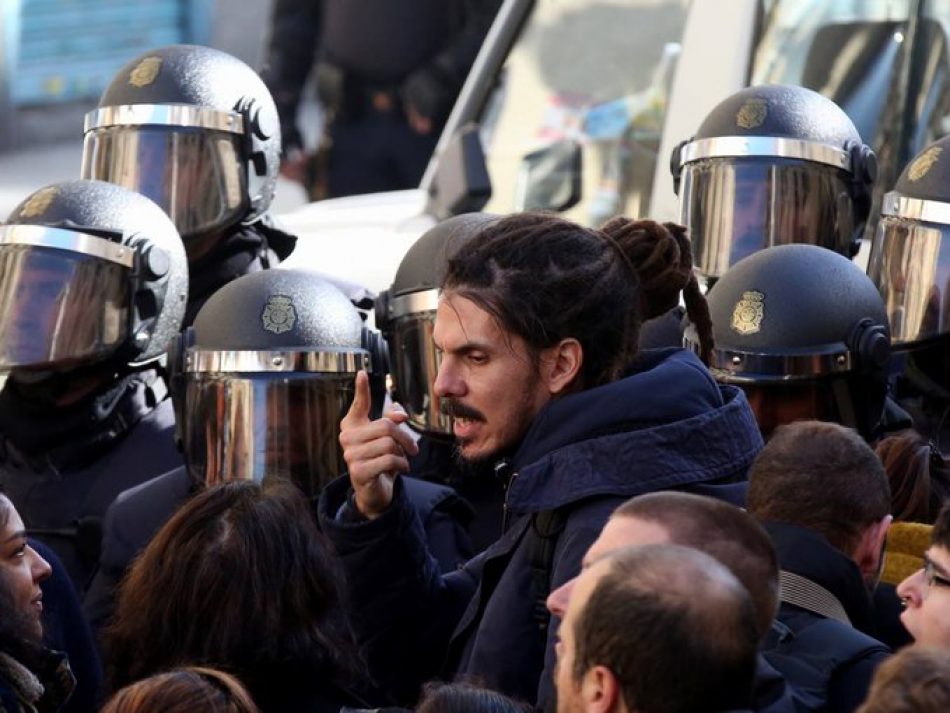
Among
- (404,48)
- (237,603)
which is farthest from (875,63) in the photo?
(404,48)

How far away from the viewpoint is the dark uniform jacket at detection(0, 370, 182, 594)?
5574mm

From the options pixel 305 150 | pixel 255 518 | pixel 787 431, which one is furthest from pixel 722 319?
pixel 305 150

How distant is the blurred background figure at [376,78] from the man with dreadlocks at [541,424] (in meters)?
7.92

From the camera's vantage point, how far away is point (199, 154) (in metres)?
6.43

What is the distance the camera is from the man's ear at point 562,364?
3551 mm

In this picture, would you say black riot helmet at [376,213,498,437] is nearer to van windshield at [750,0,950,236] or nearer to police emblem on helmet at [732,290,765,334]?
police emblem on helmet at [732,290,765,334]

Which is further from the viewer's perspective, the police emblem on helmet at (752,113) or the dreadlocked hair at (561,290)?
the police emblem on helmet at (752,113)

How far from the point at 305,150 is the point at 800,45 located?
6.05 meters

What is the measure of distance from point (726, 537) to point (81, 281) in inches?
119

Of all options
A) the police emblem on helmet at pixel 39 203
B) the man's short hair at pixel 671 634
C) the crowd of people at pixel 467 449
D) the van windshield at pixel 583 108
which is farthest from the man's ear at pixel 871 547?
the van windshield at pixel 583 108

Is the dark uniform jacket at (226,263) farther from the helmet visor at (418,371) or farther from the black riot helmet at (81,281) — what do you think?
the helmet visor at (418,371)

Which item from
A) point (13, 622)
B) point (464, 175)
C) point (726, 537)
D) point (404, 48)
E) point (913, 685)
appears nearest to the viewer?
point (913, 685)

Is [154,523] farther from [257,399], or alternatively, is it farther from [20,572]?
[20,572]

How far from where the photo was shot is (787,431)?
3701mm
